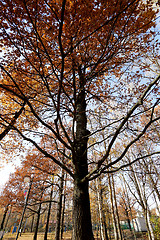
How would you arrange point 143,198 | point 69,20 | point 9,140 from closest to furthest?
point 69,20
point 9,140
point 143,198

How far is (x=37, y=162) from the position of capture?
10.3 metres

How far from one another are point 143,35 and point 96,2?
5.96 ft

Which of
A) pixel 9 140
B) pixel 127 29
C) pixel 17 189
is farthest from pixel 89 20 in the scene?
pixel 17 189

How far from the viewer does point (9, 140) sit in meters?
7.79

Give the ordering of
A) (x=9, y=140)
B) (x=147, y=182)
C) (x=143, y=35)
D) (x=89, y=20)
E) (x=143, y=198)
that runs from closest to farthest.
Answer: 1. (x=89, y=20)
2. (x=143, y=35)
3. (x=9, y=140)
4. (x=143, y=198)
5. (x=147, y=182)

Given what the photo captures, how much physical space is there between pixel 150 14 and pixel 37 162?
10.9 m

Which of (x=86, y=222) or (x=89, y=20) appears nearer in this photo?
(x=86, y=222)

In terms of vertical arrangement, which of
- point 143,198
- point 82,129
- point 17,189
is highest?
point 17,189

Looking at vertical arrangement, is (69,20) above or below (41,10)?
below

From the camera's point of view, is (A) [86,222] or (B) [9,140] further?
(B) [9,140]

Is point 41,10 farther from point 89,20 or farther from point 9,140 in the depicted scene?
point 9,140

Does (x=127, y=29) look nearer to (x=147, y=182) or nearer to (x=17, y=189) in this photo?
(x=147, y=182)

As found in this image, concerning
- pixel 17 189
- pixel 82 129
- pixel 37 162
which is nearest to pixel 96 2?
pixel 82 129

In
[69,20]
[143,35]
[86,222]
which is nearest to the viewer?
[86,222]
